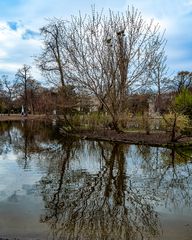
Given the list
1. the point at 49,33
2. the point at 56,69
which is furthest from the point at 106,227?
the point at 49,33

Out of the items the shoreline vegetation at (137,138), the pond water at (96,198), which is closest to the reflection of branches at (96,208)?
the pond water at (96,198)

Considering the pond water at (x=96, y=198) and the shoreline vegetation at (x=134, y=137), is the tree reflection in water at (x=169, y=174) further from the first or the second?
the shoreline vegetation at (x=134, y=137)

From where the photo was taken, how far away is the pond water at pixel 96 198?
649 centimetres

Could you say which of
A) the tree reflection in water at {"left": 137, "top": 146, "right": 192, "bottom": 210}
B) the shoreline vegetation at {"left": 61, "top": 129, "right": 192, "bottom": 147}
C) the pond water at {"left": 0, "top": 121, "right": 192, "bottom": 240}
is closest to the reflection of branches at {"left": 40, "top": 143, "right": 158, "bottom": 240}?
the pond water at {"left": 0, "top": 121, "right": 192, "bottom": 240}

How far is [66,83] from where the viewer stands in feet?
100

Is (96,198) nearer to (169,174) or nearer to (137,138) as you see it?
(169,174)

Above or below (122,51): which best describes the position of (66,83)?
below

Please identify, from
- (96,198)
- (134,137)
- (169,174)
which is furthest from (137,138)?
(96,198)

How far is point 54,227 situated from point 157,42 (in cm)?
2171

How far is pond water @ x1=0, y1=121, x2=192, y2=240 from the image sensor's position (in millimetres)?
6492

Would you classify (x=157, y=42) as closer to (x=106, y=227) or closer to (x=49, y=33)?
(x=49, y=33)

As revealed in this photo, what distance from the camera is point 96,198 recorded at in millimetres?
8648

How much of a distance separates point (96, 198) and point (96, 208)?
0.83 metres

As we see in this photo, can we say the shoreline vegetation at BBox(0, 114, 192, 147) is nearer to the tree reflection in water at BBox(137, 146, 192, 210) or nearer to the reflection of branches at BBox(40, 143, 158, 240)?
the tree reflection in water at BBox(137, 146, 192, 210)
